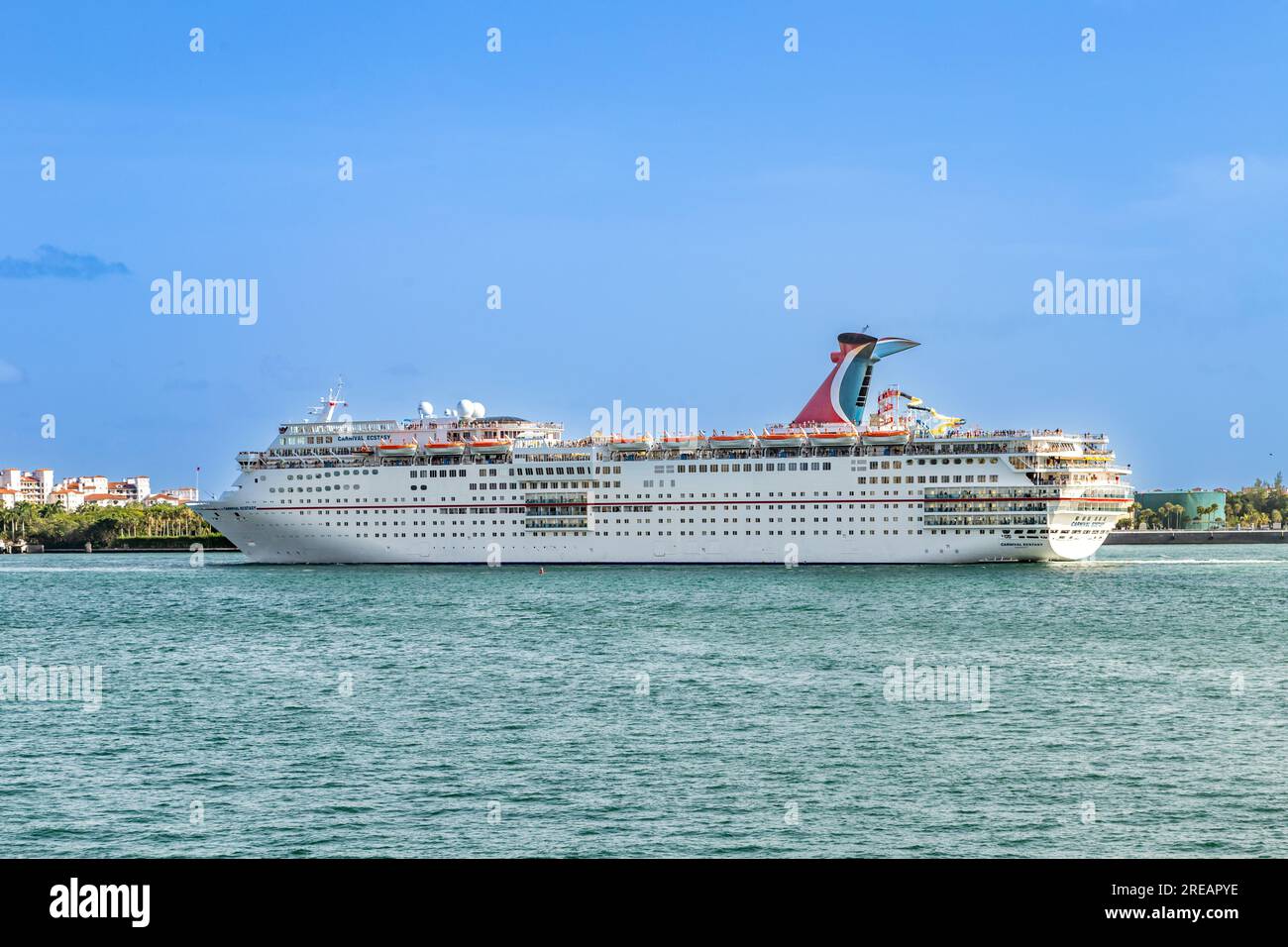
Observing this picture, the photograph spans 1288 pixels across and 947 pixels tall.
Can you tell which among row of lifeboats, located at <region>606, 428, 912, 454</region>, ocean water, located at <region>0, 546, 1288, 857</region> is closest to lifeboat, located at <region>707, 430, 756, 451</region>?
row of lifeboats, located at <region>606, 428, 912, 454</region>

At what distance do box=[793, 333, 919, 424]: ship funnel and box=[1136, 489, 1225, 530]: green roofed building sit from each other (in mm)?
73590

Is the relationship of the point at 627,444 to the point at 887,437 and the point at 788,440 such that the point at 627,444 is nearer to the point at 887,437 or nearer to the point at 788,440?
the point at 788,440

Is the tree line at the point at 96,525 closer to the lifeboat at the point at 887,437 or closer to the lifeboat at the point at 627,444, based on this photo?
the lifeboat at the point at 627,444

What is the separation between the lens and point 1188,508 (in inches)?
5404

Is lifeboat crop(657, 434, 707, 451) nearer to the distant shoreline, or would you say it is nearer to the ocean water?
the ocean water

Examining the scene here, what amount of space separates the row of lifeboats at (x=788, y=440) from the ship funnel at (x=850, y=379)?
487 cm

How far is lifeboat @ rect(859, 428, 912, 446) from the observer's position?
61.2m

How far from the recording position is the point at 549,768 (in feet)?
61.5

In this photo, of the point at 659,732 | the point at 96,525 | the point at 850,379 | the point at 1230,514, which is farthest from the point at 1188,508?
the point at 659,732

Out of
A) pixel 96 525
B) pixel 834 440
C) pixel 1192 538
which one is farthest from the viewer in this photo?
pixel 96 525

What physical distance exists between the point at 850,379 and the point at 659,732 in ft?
165

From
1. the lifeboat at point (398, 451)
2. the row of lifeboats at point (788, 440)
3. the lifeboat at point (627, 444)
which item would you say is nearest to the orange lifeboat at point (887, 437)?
the row of lifeboats at point (788, 440)

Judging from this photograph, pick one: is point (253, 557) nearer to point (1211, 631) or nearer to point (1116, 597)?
point (1116, 597)

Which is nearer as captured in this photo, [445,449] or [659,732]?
[659,732]
